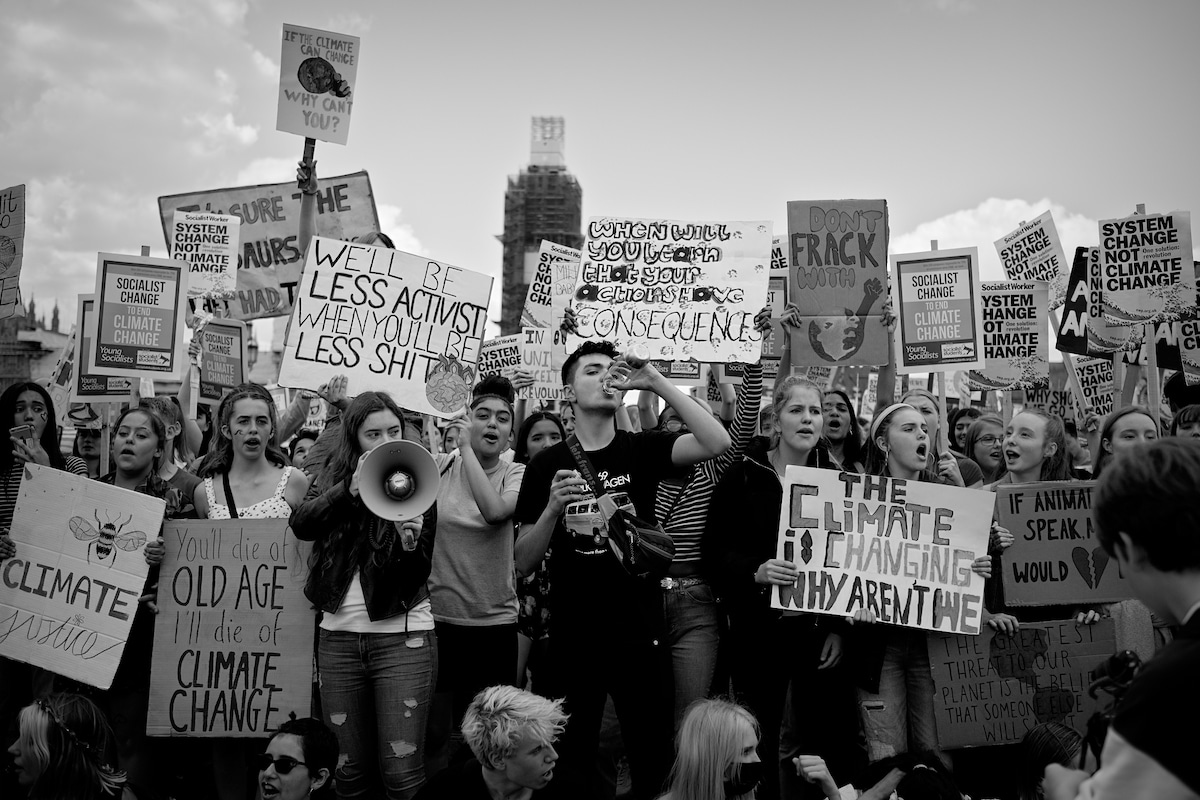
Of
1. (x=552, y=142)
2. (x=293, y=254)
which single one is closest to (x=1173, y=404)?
(x=293, y=254)

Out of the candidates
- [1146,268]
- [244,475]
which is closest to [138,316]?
[244,475]

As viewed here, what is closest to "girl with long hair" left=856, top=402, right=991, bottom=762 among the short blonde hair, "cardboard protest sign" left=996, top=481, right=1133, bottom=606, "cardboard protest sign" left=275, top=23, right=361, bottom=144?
"cardboard protest sign" left=996, top=481, right=1133, bottom=606

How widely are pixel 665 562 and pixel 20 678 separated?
3.53m

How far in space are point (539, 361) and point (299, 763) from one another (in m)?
5.76

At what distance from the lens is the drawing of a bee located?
16.1ft

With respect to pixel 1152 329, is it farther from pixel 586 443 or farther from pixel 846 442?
pixel 586 443

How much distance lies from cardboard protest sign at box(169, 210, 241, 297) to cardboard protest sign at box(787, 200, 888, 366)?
15.8 feet

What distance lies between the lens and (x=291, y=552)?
4.82 m

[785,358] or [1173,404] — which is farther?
[1173,404]

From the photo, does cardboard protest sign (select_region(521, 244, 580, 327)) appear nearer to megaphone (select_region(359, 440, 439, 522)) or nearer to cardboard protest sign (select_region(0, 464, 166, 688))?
cardboard protest sign (select_region(0, 464, 166, 688))

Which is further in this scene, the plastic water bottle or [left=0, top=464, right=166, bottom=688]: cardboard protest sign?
[left=0, top=464, right=166, bottom=688]: cardboard protest sign

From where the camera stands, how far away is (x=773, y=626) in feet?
15.5

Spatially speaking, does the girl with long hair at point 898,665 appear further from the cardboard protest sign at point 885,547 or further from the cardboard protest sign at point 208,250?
the cardboard protest sign at point 208,250

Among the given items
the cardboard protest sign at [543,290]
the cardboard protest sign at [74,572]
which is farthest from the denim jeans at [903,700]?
the cardboard protest sign at [543,290]
